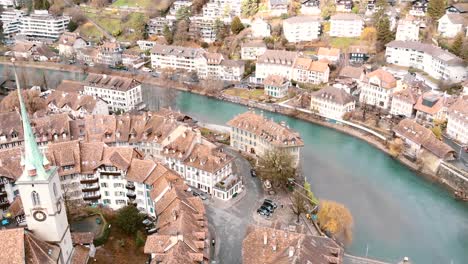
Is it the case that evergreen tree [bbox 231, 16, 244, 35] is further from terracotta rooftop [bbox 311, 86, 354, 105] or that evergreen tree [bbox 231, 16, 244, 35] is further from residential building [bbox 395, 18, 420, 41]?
terracotta rooftop [bbox 311, 86, 354, 105]

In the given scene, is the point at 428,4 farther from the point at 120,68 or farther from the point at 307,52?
the point at 120,68

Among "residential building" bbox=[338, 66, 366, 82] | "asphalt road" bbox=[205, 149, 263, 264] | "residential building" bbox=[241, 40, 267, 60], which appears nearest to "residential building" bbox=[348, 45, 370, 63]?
"residential building" bbox=[338, 66, 366, 82]

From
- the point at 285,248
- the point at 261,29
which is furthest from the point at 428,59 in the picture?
the point at 285,248

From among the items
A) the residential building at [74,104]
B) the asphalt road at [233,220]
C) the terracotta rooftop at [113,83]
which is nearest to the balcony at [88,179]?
the asphalt road at [233,220]

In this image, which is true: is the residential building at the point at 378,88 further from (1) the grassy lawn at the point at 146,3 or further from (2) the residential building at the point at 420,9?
(1) the grassy lawn at the point at 146,3

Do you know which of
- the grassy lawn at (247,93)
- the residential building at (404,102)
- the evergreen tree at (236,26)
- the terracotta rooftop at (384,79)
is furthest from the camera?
the evergreen tree at (236,26)
